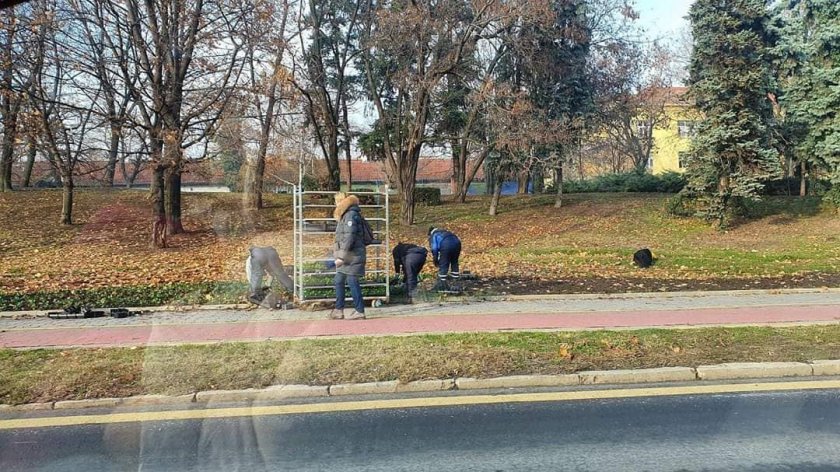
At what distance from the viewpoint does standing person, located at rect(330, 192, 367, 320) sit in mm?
9531

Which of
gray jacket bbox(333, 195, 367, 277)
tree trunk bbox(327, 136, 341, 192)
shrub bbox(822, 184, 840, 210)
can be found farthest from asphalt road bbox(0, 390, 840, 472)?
tree trunk bbox(327, 136, 341, 192)

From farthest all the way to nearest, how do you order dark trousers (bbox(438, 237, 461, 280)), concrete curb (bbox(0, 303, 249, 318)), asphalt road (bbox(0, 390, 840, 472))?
dark trousers (bbox(438, 237, 461, 280)) → concrete curb (bbox(0, 303, 249, 318)) → asphalt road (bbox(0, 390, 840, 472))

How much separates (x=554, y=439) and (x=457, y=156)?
32.7m

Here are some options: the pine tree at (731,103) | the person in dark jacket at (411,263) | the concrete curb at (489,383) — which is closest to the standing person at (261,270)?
the person in dark jacket at (411,263)

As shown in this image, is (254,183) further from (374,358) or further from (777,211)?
(374,358)

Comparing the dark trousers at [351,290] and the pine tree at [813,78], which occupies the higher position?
the pine tree at [813,78]

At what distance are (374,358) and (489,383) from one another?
1.32 meters

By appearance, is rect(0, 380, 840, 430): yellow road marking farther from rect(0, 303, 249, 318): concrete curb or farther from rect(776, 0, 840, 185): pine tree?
rect(776, 0, 840, 185): pine tree

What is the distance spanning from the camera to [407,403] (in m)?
5.88

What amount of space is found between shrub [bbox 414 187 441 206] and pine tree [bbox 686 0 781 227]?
12.6 metres

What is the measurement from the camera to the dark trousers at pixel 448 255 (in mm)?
11312

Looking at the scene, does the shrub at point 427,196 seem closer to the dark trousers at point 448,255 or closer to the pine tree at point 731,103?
the pine tree at point 731,103

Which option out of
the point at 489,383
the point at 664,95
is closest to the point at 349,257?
the point at 489,383

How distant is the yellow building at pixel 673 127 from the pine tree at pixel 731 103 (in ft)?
3.86
